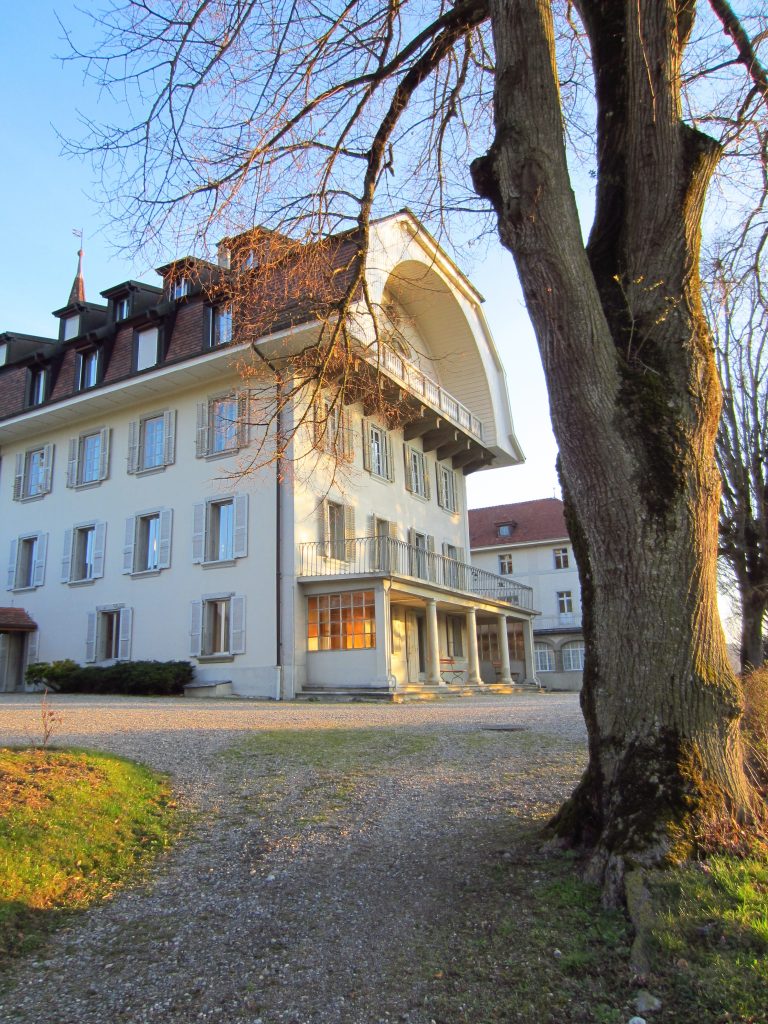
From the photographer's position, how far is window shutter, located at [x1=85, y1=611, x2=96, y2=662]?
20.6 metres

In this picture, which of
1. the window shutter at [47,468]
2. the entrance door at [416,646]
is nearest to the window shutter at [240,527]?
the entrance door at [416,646]

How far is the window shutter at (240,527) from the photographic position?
18828mm

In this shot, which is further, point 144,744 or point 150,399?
point 150,399

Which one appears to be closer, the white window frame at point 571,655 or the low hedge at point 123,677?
the low hedge at point 123,677

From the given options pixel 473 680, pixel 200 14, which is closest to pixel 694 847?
pixel 200 14

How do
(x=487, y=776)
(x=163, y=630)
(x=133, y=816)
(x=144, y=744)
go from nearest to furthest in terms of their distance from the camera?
(x=133, y=816) < (x=487, y=776) < (x=144, y=744) < (x=163, y=630)

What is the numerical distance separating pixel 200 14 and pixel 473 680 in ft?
64.5

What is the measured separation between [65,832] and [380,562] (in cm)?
1624

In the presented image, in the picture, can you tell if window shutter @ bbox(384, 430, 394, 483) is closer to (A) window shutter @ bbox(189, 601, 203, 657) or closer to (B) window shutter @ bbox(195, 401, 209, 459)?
(B) window shutter @ bbox(195, 401, 209, 459)

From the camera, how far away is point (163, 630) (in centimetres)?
1978

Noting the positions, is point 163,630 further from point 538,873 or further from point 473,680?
point 538,873

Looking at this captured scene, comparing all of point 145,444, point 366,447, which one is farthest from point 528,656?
point 145,444

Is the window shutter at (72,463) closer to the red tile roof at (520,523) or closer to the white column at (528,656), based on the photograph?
the white column at (528,656)

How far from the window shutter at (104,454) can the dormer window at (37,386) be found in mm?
2774
